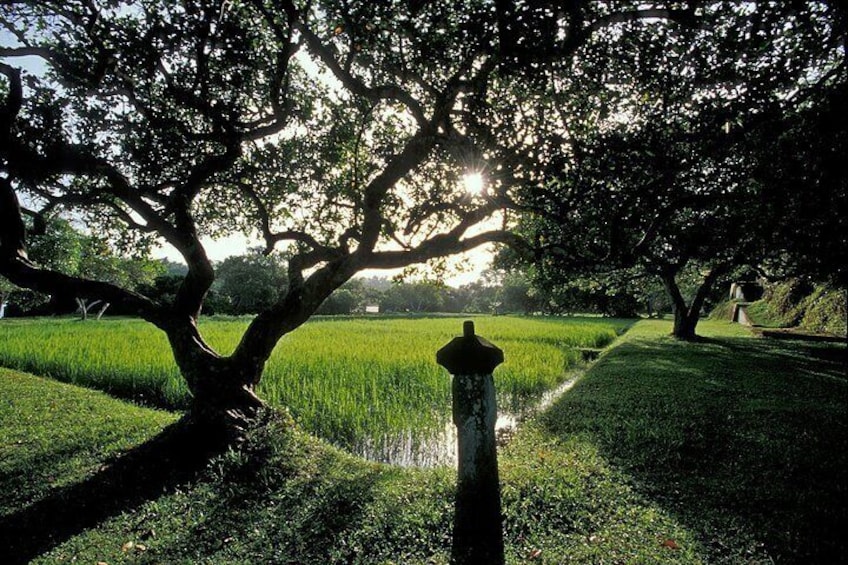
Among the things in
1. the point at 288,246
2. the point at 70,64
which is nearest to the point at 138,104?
the point at 70,64

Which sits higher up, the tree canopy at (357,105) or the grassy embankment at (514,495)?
the tree canopy at (357,105)

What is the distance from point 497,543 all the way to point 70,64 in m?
7.97

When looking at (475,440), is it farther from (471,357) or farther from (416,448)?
(416,448)

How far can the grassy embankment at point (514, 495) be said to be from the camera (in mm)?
3834

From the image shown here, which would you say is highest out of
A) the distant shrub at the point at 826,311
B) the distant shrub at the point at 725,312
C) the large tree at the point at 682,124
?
the large tree at the point at 682,124

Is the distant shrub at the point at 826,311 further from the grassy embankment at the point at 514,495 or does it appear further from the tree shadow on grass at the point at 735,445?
the grassy embankment at the point at 514,495

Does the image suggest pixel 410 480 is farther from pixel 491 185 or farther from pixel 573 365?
pixel 573 365

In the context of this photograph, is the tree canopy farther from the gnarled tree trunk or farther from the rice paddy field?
the gnarled tree trunk

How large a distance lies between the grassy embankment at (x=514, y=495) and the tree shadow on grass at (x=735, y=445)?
0.03 meters

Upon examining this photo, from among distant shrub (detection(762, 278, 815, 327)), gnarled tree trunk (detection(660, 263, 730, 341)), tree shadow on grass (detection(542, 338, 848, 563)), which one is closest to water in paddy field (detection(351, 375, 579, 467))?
tree shadow on grass (detection(542, 338, 848, 563))

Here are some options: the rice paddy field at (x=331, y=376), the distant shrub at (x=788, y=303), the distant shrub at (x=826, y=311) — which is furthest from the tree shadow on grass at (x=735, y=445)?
the distant shrub at (x=788, y=303)

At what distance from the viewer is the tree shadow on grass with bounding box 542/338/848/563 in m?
3.96

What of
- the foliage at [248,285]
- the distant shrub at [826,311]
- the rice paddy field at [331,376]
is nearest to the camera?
the rice paddy field at [331,376]

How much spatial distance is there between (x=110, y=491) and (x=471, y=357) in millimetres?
4912
